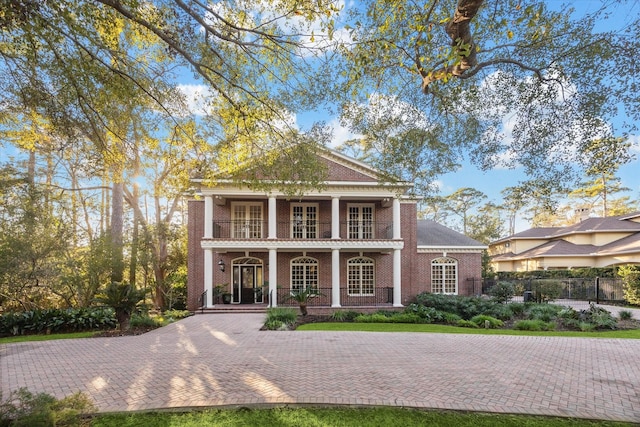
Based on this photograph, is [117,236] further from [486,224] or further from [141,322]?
[486,224]

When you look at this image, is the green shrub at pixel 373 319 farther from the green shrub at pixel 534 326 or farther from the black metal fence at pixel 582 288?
the black metal fence at pixel 582 288

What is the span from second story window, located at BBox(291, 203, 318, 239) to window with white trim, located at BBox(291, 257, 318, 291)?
134cm

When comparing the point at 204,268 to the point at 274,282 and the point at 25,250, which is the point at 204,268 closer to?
the point at 274,282

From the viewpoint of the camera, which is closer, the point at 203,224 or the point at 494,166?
the point at 494,166

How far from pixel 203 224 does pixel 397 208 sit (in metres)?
10.3

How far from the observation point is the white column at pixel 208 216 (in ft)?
57.0

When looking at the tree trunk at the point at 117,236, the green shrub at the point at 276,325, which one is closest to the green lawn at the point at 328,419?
the green shrub at the point at 276,325

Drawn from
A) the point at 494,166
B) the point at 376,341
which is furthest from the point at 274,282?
the point at 494,166

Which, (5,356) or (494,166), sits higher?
(494,166)

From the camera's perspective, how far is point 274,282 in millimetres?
17266

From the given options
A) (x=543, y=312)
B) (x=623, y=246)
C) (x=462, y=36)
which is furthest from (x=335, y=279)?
(x=623, y=246)

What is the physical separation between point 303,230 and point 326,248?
2175mm


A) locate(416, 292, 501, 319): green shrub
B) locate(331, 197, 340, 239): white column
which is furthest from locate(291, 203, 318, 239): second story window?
locate(416, 292, 501, 319): green shrub

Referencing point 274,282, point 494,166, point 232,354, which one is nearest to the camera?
point 494,166
